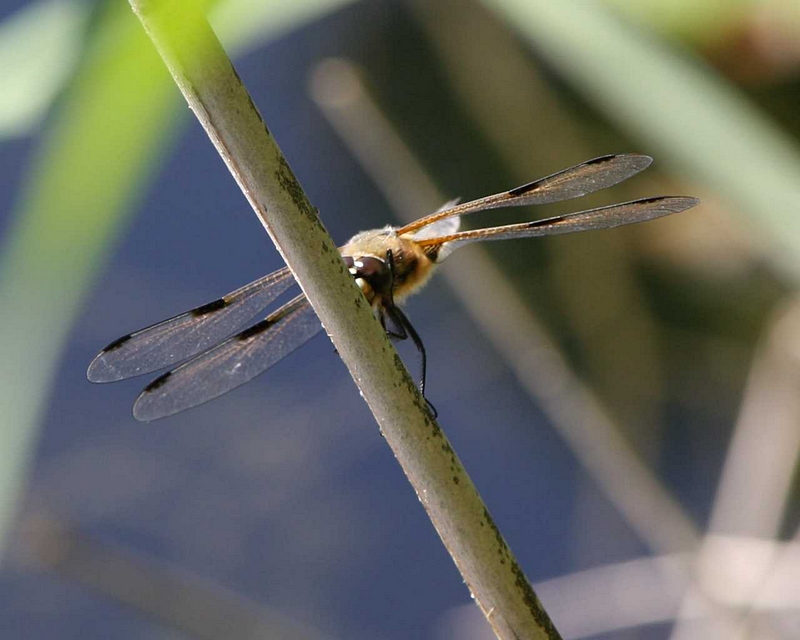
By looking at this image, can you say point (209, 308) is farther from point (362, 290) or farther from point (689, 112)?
point (689, 112)

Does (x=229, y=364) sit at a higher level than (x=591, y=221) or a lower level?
higher

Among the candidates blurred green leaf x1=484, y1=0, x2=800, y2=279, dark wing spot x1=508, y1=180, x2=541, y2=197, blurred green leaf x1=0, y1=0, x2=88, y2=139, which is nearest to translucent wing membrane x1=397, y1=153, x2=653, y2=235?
dark wing spot x1=508, y1=180, x2=541, y2=197

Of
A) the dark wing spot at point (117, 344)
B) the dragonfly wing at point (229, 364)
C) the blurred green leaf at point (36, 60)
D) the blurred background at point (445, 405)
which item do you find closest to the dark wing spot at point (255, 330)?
the dragonfly wing at point (229, 364)

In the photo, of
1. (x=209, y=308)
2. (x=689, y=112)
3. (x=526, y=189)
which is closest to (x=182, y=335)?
(x=209, y=308)

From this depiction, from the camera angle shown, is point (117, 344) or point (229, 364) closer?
point (117, 344)

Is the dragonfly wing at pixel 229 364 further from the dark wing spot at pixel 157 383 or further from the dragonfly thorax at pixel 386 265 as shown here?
the dragonfly thorax at pixel 386 265

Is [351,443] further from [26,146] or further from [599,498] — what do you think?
[26,146]
